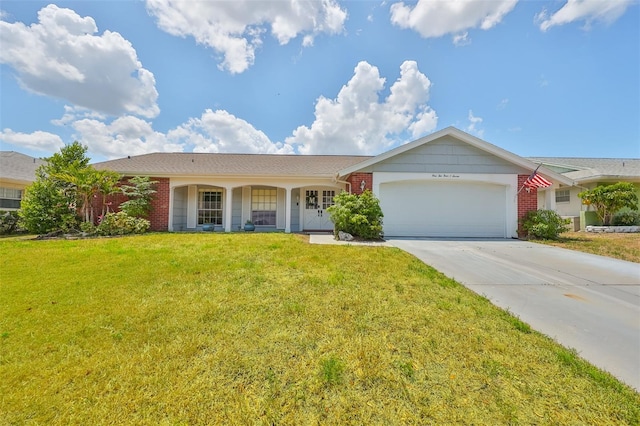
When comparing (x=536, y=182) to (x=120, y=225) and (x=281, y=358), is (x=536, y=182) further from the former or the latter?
(x=120, y=225)

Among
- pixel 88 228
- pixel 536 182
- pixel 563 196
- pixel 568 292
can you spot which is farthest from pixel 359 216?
pixel 563 196

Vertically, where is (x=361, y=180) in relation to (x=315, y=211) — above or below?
above

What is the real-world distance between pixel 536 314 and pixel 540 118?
1421cm

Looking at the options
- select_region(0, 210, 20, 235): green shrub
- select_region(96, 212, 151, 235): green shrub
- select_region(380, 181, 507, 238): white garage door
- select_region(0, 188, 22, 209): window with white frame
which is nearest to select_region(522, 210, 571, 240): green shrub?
select_region(380, 181, 507, 238): white garage door

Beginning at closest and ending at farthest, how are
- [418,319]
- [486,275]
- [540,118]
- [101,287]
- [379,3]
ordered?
[418,319]
[101,287]
[486,275]
[379,3]
[540,118]

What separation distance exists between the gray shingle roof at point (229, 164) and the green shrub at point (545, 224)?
825 centimetres

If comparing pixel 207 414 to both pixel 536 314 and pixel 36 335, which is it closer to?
pixel 36 335

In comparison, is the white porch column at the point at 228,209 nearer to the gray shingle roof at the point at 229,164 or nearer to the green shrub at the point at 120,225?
the gray shingle roof at the point at 229,164

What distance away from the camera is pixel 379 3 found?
909 centimetres

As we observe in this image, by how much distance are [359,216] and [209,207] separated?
8312mm

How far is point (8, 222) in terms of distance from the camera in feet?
36.0

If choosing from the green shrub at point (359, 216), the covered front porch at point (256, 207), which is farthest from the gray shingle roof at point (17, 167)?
the green shrub at point (359, 216)

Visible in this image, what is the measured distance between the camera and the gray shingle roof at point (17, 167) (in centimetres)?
1248

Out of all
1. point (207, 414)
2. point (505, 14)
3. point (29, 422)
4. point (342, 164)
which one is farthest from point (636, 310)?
point (342, 164)
